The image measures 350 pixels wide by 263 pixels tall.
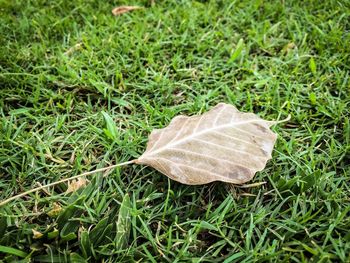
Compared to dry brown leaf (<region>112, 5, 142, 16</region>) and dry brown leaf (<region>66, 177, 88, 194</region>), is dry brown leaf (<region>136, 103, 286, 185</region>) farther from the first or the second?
dry brown leaf (<region>112, 5, 142, 16</region>)

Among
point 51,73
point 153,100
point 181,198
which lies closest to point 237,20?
point 153,100

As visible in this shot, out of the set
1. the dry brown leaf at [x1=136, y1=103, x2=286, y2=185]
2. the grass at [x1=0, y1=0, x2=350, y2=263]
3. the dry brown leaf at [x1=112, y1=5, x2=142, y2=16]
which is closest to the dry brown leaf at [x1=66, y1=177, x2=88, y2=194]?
the grass at [x1=0, y1=0, x2=350, y2=263]

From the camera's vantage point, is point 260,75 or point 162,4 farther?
point 162,4

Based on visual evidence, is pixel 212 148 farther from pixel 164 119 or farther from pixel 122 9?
pixel 122 9

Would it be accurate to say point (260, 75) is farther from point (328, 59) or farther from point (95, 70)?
point (95, 70)

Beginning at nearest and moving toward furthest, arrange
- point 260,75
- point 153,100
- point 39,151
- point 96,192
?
point 96,192
point 39,151
point 153,100
point 260,75

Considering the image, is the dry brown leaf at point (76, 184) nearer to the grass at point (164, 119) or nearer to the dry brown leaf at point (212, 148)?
the grass at point (164, 119)
